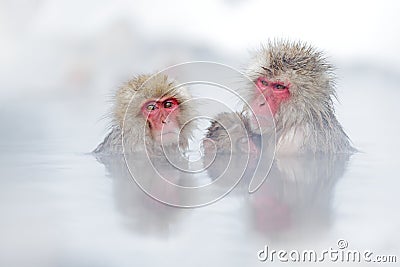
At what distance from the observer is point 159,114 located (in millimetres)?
1809

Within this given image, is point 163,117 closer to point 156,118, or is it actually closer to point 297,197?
point 156,118

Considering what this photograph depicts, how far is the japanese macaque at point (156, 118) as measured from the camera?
5.92 ft

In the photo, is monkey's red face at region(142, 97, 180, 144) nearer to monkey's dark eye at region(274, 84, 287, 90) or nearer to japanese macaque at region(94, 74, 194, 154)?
japanese macaque at region(94, 74, 194, 154)

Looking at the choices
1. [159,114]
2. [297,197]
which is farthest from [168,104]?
[297,197]

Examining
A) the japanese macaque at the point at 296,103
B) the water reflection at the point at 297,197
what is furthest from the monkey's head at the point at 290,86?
the water reflection at the point at 297,197

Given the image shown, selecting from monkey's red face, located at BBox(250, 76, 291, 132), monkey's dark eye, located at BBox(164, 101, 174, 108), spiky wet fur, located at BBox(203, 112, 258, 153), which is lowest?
spiky wet fur, located at BBox(203, 112, 258, 153)

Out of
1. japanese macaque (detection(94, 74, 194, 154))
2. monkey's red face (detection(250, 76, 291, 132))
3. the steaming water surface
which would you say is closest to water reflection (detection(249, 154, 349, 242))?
the steaming water surface

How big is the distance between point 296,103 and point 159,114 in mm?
382

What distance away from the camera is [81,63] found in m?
2.00

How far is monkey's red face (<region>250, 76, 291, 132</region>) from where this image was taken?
1.77 meters

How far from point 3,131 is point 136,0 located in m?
0.57

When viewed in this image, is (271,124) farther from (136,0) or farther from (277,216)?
(136,0)

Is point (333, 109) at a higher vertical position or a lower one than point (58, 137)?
higher

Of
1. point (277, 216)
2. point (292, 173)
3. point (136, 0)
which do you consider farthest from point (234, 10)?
point (277, 216)
